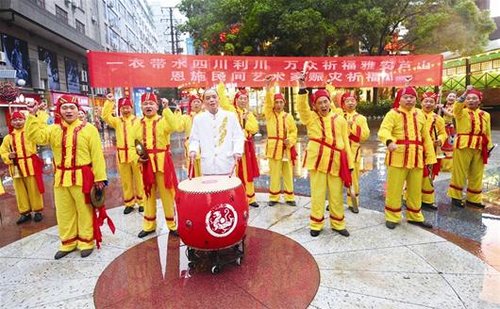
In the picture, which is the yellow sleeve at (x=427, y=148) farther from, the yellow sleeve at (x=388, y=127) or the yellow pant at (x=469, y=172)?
the yellow pant at (x=469, y=172)

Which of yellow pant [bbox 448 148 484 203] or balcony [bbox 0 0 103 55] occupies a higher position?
balcony [bbox 0 0 103 55]

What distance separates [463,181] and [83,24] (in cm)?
3069

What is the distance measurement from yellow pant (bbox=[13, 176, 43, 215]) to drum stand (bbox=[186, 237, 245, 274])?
3419 mm

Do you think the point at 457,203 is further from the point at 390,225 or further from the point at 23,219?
the point at 23,219

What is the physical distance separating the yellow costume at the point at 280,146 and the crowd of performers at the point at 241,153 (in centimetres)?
2

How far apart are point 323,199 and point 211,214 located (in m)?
1.80

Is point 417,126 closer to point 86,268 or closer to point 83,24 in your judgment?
point 86,268

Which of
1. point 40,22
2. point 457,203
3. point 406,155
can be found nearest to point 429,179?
point 457,203

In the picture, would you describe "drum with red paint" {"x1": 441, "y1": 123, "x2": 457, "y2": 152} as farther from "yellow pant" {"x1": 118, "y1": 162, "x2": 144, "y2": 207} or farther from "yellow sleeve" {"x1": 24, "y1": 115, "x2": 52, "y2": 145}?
"yellow sleeve" {"x1": 24, "y1": 115, "x2": 52, "y2": 145}

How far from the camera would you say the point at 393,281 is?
10.7 feet

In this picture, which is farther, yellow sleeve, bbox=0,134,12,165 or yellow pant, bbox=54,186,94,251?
yellow sleeve, bbox=0,134,12,165

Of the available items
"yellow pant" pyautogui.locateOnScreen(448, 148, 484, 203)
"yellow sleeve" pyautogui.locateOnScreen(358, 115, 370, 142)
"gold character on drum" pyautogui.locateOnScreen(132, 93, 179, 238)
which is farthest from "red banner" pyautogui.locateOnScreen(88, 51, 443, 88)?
"yellow pant" pyautogui.locateOnScreen(448, 148, 484, 203)

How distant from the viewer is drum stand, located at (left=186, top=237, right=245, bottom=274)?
349 centimetres

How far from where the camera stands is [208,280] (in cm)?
338
